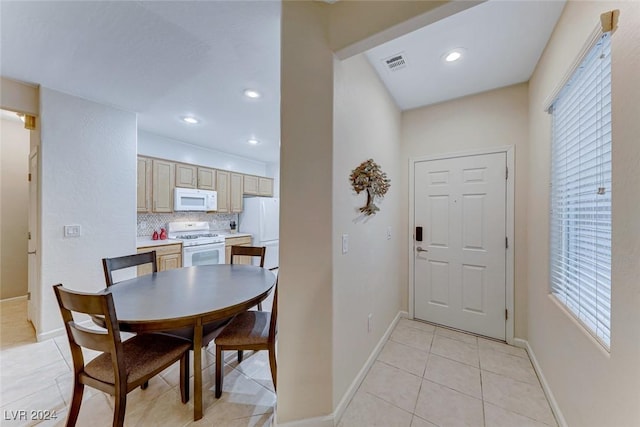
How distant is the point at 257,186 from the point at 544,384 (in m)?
5.13

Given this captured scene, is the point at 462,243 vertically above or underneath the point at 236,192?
underneath

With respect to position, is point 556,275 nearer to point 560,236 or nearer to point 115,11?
point 560,236

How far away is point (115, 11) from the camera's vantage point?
4.84 ft

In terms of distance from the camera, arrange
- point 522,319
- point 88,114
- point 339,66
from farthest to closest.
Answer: point 88,114, point 522,319, point 339,66

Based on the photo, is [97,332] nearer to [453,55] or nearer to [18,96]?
[18,96]

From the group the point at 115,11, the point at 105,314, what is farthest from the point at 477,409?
the point at 115,11

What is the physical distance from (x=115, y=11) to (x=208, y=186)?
306cm

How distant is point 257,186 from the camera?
5320 mm

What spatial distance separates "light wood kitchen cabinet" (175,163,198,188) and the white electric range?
0.73m

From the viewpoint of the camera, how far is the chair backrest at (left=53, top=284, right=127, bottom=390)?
1143mm

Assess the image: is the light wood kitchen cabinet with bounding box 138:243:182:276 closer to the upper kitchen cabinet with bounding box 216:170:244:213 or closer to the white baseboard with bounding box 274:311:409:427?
the upper kitchen cabinet with bounding box 216:170:244:213

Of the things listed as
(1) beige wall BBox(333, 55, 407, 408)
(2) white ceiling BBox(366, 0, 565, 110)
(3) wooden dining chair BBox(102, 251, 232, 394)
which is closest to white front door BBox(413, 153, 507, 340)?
(1) beige wall BBox(333, 55, 407, 408)

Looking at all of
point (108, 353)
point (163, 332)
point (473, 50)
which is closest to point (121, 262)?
point (163, 332)

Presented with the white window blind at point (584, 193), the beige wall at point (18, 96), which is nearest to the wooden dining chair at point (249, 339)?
the white window blind at point (584, 193)
